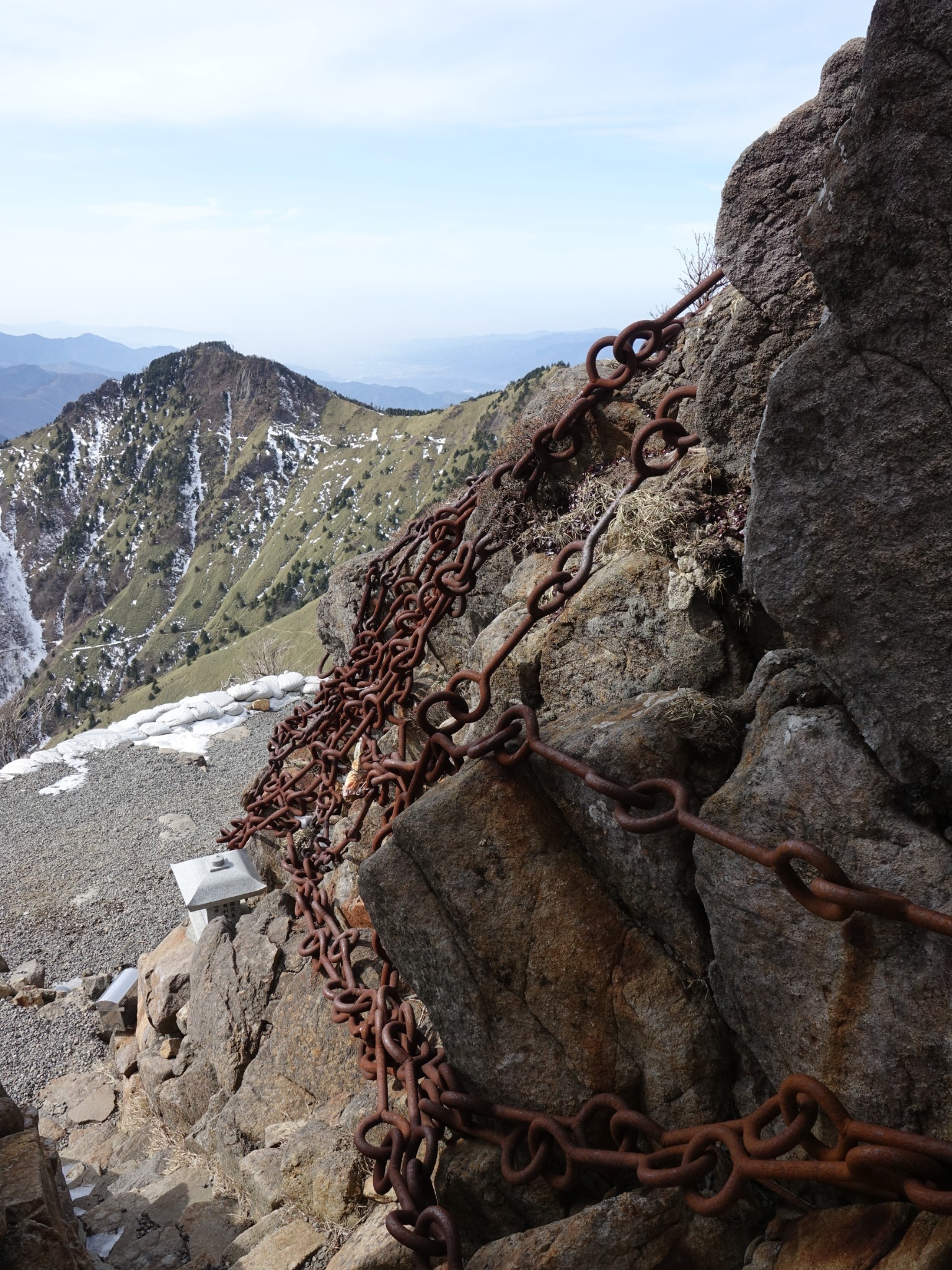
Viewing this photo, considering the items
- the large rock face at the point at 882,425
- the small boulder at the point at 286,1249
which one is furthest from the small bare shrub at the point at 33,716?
the large rock face at the point at 882,425

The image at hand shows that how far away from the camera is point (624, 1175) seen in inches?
148

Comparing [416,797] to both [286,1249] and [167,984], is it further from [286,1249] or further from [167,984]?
[167,984]

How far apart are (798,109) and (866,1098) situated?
5073 mm

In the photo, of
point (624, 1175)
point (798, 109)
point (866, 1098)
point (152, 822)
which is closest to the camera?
point (866, 1098)

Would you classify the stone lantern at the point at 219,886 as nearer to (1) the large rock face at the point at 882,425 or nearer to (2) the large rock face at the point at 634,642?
(2) the large rock face at the point at 634,642

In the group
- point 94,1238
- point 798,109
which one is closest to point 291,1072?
point 94,1238

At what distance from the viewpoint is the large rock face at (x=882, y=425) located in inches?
113

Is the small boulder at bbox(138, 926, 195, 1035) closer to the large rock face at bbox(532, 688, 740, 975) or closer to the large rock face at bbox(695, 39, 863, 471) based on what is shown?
the large rock face at bbox(532, 688, 740, 975)

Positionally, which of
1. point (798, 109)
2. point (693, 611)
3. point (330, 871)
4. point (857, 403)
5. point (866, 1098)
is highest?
point (798, 109)

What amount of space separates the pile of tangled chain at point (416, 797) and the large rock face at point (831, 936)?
19 centimetres

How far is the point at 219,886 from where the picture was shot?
10.2 metres

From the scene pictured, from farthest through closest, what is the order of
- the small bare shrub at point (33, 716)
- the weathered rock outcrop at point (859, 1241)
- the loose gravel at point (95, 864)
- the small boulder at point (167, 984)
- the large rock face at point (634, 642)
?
the small bare shrub at point (33, 716)
the loose gravel at point (95, 864)
the small boulder at point (167, 984)
the large rock face at point (634, 642)
the weathered rock outcrop at point (859, 1241)

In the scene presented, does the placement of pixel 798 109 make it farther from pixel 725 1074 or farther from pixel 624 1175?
pixel 624 1175

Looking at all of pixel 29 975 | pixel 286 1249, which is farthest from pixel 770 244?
pixel 29 975
